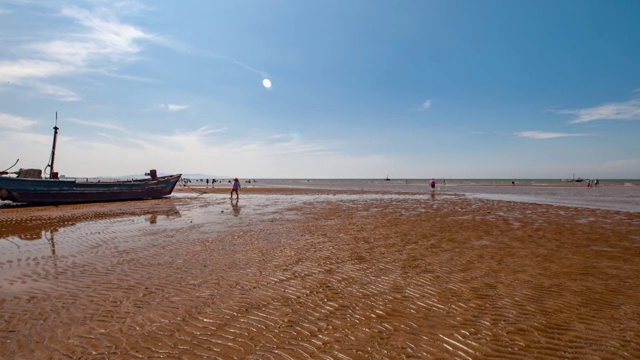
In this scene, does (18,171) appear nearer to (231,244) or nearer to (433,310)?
(231,244)

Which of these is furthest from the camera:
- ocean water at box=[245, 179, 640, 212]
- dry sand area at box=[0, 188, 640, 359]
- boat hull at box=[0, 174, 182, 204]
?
ocean water at box=[245, 179, 640, 212]

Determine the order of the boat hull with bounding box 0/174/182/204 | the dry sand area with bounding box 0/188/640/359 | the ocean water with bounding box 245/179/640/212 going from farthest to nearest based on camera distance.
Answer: the ocean water with bounding box 245/179/640/212, the boat hull with bounding box 0/174/182/204, the dry sand area with bounding box 0/188/640/359

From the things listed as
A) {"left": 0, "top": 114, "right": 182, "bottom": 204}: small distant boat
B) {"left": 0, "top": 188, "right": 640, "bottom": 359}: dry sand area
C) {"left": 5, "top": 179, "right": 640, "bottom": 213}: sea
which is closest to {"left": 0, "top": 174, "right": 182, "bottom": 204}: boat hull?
{"left": 0, "top": 114, "right": 182, "bottom": 204}: small distant boat

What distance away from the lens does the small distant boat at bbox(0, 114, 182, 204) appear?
1011 inches

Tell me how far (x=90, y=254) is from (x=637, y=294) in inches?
603

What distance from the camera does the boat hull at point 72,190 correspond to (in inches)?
1011

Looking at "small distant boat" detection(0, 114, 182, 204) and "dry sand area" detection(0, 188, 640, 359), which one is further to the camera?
"small distant boat" detection(0, 114, 182, 204)

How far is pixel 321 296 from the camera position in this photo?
21.0 ft

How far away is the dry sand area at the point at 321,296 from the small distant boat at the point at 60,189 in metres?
17.8

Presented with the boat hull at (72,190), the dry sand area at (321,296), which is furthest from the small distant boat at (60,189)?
the dry sand area at (321,296)

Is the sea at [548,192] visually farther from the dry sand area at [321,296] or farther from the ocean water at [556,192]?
the dry sand area at [321,296]

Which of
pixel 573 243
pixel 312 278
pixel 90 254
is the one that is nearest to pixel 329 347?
pixel 312 278

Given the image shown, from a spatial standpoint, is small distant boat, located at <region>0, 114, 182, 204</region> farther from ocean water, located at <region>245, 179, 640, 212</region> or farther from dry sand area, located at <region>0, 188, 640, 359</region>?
ocean water, located at <region>245, 179, 640, 212</region>

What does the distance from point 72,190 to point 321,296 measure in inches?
1304
